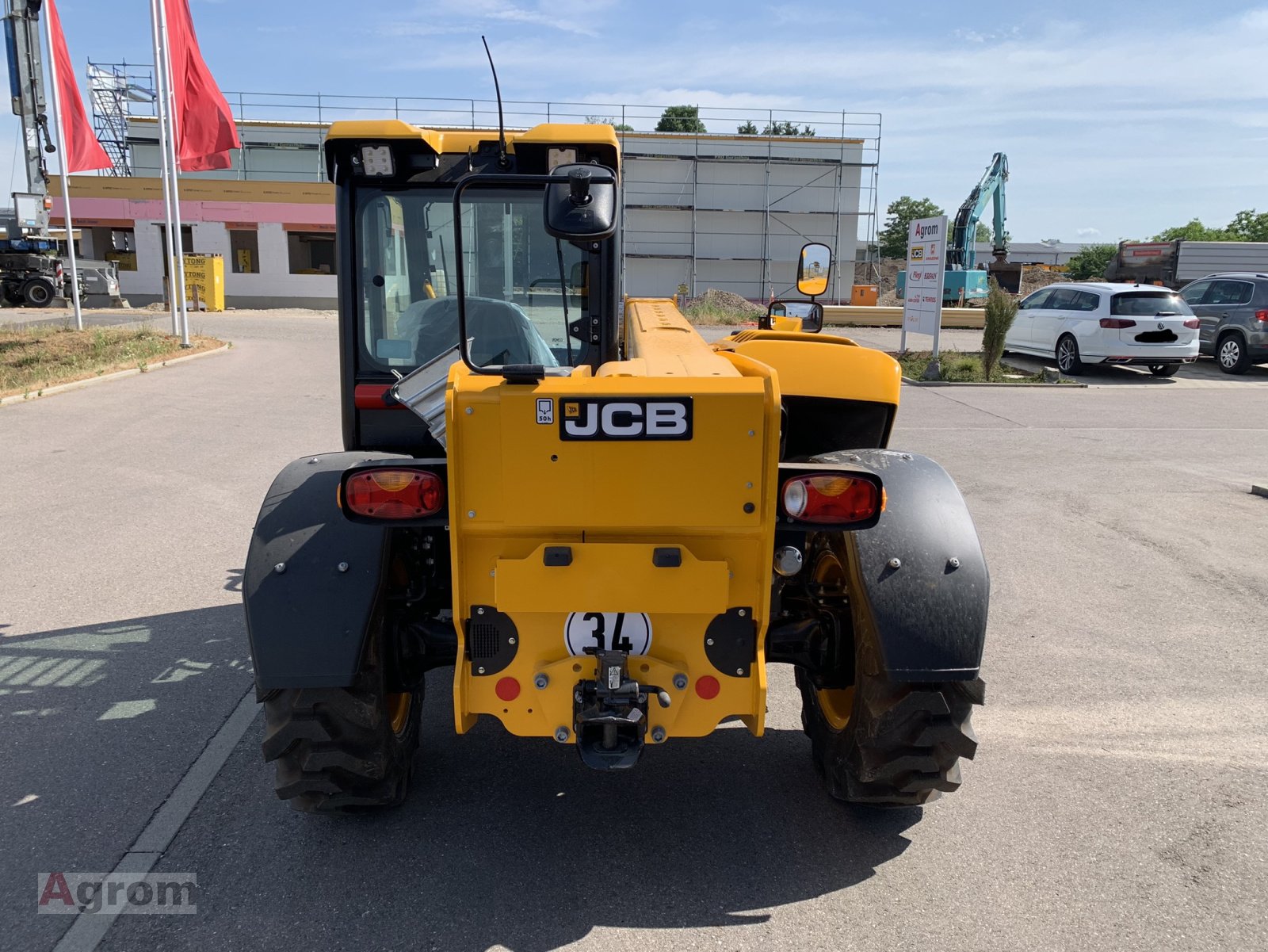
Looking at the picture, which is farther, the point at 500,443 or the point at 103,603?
the point at 103,603

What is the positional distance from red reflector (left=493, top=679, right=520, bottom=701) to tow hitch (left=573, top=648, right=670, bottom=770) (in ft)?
0.61

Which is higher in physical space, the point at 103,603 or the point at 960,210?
the point at 960,210

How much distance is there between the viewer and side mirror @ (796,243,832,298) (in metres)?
5.09

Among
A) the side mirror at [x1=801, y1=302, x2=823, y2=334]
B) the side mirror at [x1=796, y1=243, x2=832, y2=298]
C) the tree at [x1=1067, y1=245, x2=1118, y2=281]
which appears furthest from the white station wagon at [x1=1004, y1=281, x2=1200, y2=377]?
the tree at [x1=1067, y1=245, x2=1118, y2=281]

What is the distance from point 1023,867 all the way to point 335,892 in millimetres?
2201

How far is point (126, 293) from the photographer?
123 ft

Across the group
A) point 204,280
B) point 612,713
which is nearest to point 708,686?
point 612,713

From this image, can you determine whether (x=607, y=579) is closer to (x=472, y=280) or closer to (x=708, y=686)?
(x=708, y=686)

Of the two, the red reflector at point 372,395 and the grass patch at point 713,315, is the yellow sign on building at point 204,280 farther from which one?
the red reflector at point 372,395

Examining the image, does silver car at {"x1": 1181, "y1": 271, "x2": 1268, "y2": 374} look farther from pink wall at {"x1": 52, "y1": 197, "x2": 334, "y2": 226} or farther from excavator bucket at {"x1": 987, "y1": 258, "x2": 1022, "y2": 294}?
pink wall at {"x1": 52, "y1": 197, "x2": 334, "y2": 226}

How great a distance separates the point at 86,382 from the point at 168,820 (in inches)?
488

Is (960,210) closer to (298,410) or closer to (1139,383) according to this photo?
(1139,383)

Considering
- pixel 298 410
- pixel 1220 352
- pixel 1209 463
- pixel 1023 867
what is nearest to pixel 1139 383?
pixel 1220 352

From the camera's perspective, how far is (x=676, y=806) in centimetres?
357
